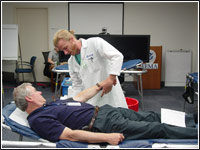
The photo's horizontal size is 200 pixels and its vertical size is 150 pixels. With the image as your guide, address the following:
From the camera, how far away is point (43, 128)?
1399 millimetres

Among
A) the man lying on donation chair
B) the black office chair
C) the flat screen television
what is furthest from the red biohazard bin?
the black office chair

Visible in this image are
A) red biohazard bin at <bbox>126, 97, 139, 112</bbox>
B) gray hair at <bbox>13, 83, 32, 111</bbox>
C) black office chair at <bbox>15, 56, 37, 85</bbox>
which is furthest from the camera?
black office chair at <bbox>15, 56, 37, 85</bbox>

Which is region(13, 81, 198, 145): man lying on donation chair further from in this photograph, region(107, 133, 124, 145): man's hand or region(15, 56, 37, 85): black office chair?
region(15, 56, 37, 85): black office chair

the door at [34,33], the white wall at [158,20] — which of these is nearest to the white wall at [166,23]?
the white wall at [158,20]

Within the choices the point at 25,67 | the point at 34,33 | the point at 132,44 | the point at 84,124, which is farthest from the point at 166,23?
the point at 84,124

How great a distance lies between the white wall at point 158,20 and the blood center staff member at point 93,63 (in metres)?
3.57

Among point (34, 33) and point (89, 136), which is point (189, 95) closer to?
point (89, 136)

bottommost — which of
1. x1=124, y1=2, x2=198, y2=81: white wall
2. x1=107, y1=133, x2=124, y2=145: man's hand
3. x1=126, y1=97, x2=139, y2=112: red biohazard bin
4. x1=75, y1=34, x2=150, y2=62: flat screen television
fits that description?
x1=126, y1=97, x2=139, y2=112: red biohazard bin

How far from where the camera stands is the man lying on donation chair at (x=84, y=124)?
1396mm

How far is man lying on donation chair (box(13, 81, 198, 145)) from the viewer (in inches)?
54.9

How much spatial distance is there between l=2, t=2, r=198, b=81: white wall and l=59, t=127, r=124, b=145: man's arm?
4246mm

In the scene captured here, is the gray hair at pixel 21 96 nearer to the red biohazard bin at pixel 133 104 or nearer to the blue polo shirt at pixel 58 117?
the blue polo shirt at pixel 58 117

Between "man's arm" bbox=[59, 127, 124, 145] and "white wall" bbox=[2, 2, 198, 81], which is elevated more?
"white wall" bbox=[2, 2, 198, 81]

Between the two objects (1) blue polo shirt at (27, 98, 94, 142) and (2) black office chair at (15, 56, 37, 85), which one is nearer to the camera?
(1) blue polo shirt at (27, 98, 94, 142)
